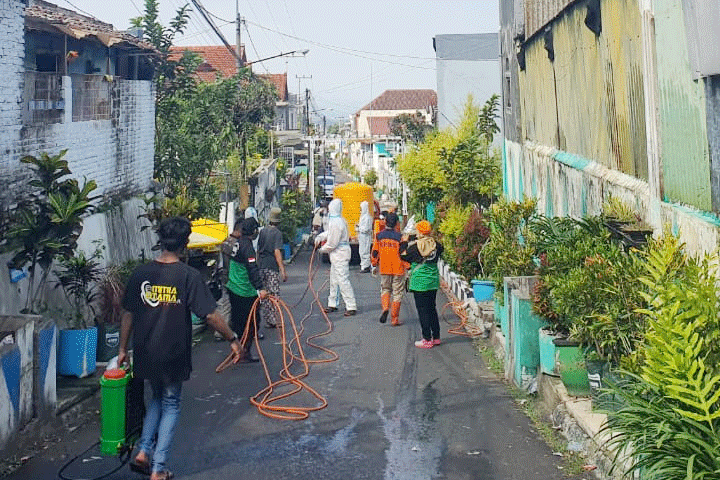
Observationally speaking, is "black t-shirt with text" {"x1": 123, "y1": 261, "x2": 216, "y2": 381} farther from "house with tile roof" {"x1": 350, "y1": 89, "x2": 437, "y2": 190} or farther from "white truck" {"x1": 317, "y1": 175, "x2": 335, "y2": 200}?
"house with tile roof" {"x1": 350, "y1": 89, "x2": 437, "y2": 190}

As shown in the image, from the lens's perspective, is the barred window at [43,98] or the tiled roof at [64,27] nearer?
the barred window at [43,98]

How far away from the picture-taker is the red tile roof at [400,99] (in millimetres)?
115000

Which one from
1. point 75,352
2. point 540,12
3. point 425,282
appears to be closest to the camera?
point 75,352

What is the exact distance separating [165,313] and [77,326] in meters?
4.45

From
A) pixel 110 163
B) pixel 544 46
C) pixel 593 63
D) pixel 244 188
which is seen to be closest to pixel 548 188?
pixel 544 46

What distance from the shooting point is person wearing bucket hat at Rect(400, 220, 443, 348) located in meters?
12.7

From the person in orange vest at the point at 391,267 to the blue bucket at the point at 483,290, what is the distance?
115 cm

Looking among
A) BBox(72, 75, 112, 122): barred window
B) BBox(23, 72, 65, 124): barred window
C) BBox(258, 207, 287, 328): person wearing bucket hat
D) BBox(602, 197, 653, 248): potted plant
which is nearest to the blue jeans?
BBox(602, 197, 653, 248): potted plant

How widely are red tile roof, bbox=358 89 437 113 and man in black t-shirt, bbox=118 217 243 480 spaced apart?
108 meters

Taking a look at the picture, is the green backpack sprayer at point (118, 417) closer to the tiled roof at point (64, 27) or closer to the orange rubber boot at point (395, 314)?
the orange rubber boot at point (395, 314)

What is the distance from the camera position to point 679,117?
8.07 m

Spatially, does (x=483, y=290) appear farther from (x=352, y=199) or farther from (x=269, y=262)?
(x=352, y=199)

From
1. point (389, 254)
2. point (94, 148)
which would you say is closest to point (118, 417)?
point (389, 254)

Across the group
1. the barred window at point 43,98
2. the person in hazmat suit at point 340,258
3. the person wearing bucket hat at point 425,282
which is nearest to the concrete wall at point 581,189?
the person wearing bucket hat at point 425,282
